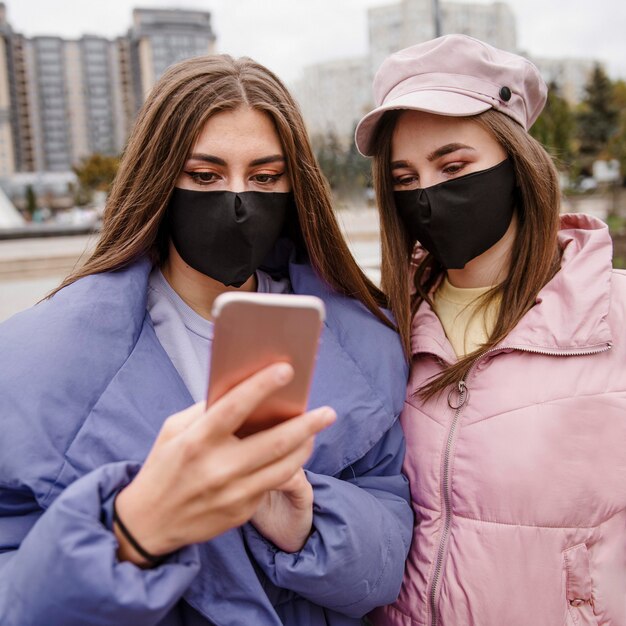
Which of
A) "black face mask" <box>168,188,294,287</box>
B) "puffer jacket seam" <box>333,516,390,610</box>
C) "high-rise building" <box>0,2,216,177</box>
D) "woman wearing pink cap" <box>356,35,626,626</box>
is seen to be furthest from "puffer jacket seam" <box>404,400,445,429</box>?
"high-rise building" <box>0,2,216,177</box>

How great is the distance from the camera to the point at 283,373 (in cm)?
79

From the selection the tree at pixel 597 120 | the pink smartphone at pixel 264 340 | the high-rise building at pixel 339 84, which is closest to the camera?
the pink smartphone at pixel 264 340

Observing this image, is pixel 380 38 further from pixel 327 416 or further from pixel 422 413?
pixel 327 416

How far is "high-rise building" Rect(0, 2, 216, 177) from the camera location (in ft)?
265

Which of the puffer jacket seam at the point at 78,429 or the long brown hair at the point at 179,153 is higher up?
the long brown hair at the point at 179,153

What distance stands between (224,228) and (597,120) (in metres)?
36.9

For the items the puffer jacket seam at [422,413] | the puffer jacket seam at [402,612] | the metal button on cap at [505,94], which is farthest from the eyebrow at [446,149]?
the puffer jacket seam at [402,612]

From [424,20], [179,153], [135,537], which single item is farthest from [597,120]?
[135,537]

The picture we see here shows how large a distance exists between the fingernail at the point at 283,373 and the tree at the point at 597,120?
119 ft

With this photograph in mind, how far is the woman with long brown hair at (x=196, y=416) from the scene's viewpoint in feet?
2.89

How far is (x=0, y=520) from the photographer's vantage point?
1.20m

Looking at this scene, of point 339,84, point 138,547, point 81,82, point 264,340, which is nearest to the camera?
point 264,340

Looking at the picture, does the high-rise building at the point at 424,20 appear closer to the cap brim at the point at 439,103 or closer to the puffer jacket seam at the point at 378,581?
the cap brim at the point at 439,103

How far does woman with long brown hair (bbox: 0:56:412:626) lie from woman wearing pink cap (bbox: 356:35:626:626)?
0.14 metres
